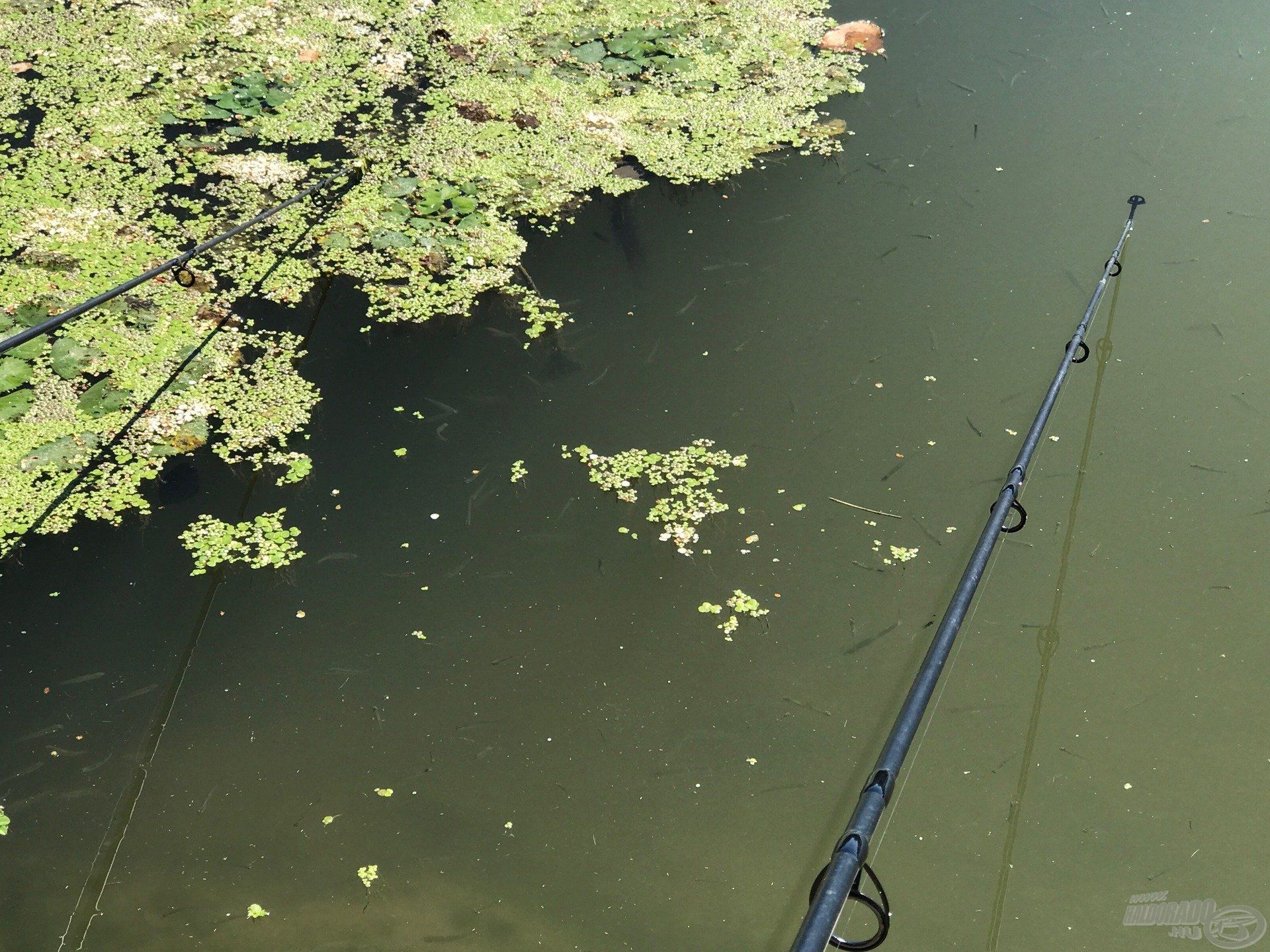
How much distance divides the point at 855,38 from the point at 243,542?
142 inches

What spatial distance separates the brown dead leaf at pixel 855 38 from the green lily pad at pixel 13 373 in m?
3.48

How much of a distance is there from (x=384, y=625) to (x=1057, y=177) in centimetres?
306

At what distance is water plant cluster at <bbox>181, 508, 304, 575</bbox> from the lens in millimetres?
2748

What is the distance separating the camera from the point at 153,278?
3.19 metres

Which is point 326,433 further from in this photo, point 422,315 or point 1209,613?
point 1209,613

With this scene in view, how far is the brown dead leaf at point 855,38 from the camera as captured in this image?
4.79m

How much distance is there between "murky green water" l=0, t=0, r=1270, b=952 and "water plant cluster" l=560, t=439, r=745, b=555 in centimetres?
6

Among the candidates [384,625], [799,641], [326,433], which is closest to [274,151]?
[326,433]

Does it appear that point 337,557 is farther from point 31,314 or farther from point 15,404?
point 31,314

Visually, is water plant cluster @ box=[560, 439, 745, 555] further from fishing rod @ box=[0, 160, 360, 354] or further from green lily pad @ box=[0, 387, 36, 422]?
green lily pad @ box=[0, 387, 36, 422]

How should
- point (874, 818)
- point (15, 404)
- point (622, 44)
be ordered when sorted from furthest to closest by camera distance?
1. point (622, 44)
2. point (15, 404)
3. point (874, 818)

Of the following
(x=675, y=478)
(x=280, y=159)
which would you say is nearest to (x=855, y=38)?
(x=280, y=159)

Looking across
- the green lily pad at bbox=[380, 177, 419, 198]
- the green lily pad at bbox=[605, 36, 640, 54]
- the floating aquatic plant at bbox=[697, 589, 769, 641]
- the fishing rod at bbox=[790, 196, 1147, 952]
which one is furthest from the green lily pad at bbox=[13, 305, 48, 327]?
the fishing rod at bbox=[790, 196, 1147, 952]

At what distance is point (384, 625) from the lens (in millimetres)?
2625
